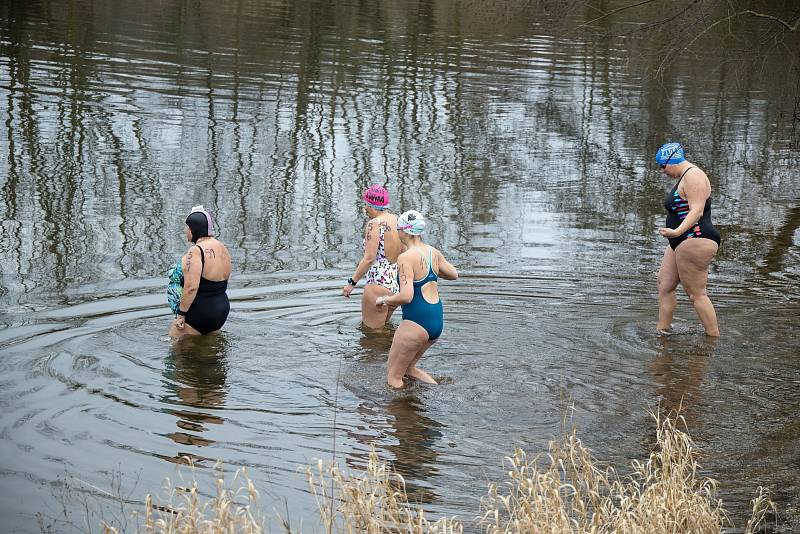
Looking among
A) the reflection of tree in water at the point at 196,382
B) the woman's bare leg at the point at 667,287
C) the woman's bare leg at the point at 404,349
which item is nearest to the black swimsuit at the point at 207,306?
the reflection of tree in water at the point at 196,382

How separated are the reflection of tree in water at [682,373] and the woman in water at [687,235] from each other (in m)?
0.40

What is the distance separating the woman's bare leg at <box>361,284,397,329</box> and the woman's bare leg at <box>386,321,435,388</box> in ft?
5.85

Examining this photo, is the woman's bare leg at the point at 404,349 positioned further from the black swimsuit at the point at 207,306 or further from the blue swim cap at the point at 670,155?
the blue swim cap at the point at 670,155

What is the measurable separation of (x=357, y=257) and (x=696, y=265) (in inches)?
172

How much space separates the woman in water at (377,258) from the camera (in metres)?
10.5

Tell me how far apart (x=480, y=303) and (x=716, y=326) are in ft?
7.91

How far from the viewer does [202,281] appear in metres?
9.89

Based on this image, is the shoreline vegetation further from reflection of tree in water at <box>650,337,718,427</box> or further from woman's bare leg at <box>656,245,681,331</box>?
woman's bare leg at <box>656,245,681,331</box>

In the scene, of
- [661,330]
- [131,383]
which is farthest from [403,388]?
[661,330]

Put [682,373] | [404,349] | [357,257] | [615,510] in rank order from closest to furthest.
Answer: [615,510] < [404,349] < [682,373] < [357,257]

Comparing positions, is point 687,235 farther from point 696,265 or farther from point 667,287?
point 667,287

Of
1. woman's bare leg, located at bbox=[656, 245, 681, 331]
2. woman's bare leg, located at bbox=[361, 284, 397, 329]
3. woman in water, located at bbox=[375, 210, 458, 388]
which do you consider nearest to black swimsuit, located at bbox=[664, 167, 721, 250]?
woman's bare leg, located at bbox=[656, 245, 681, 331]

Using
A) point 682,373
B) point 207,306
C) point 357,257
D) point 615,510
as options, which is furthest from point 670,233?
point 615,510

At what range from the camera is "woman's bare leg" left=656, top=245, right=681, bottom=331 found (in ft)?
34.0
